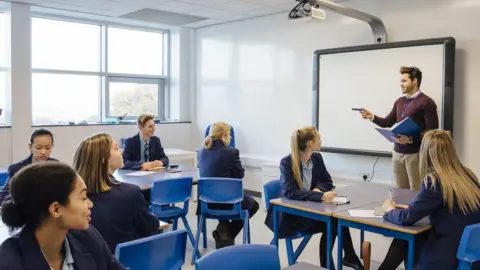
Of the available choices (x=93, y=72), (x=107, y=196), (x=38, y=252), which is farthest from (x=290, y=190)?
(x=93, y=72)

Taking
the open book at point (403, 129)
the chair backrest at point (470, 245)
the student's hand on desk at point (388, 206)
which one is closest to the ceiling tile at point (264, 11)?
the open book at point (403, 129)

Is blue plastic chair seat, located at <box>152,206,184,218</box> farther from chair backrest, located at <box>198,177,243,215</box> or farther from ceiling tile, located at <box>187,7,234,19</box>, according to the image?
ceiling tile, located at <box>187,7,234,19</box>

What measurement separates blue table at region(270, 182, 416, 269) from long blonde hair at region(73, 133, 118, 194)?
130 centimetres

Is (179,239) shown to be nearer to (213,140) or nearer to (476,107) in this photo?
(213,140)

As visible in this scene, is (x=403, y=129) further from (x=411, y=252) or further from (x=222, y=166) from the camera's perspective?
(x=411, y=252)

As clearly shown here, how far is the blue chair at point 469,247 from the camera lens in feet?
8.09

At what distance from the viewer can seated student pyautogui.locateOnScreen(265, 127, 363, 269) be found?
337 centimetres

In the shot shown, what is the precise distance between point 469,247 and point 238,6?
467 cm

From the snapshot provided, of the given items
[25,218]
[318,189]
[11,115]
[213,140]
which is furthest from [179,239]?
[11,115]

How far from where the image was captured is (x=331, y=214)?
2.96m

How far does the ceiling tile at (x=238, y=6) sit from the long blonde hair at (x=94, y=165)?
398cm

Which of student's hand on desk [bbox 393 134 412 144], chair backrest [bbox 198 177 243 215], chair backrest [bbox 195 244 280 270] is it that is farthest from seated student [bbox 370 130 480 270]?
student's hand on desk [bbox 393 134 412 144]

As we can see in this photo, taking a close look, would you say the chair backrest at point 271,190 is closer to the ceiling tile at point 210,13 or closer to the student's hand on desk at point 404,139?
the student's hand on desk at point 404,139

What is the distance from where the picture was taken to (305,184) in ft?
11.8
